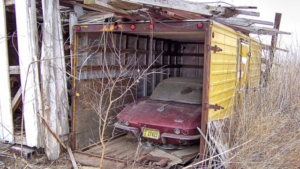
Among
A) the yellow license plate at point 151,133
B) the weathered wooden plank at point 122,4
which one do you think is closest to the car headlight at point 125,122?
the yellow license plate at point 151,133

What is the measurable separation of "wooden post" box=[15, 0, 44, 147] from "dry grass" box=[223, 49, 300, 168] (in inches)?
150

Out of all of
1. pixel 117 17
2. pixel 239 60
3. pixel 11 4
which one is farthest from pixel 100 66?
pixel 239 60

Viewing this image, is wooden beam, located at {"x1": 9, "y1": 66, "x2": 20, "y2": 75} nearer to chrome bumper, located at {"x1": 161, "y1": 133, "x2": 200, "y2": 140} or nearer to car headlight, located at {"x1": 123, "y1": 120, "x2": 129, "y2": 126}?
car headlight, located at {"x1": 123, "y1": 120, "x2": 129, "y2": 126}

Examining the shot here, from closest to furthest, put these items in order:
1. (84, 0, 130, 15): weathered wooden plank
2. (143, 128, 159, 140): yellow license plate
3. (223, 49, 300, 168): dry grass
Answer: (84, 0, 130, 15): weathered wooden plank < (223, 49, 300, 168): dry grass < (143, 128, 159, 140): yellow license plate

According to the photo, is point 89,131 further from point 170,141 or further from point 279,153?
point 279,153

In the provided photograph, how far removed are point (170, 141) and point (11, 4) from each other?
4470 millimetres

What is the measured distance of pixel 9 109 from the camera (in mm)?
5828

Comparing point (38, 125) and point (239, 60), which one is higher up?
point (239, 60)

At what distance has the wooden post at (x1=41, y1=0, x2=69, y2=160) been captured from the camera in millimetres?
5344

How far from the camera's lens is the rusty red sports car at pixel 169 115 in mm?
5293

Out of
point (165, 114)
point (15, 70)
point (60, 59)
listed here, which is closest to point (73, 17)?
point (60, 59)

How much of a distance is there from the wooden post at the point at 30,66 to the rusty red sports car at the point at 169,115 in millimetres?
1716

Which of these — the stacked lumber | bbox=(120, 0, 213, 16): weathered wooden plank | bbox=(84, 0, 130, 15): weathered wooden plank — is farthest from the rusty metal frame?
bbox=(84, 0, 130, 15): weathered wooden plank

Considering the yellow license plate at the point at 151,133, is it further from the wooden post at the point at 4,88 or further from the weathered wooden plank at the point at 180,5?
the wooden post at the point at 4,88
